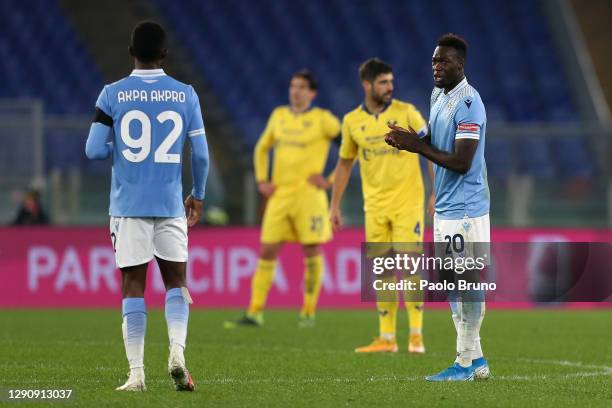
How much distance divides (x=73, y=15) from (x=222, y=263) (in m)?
9.65

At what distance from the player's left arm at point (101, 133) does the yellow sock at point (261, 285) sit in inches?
234

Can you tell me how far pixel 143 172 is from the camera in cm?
647

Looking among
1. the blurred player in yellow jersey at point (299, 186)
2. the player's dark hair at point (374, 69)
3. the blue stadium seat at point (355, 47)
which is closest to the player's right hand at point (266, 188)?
the blurred player in yellow jersey at point (299, 186)

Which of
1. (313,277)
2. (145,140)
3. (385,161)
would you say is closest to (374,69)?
(385,161)

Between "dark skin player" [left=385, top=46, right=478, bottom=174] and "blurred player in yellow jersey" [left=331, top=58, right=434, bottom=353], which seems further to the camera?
"blurred player in yellow jersey" [left=331, top=58, right=434, bottom=353]

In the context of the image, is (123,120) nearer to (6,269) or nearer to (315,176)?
(315,176)

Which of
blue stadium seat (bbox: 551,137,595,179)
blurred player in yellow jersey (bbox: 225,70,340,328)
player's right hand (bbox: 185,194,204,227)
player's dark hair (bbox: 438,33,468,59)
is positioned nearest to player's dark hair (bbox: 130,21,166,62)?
player's right hand (bbox: 185,194,204,227)

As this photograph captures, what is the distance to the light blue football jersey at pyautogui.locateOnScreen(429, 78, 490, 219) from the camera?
22.9 feet

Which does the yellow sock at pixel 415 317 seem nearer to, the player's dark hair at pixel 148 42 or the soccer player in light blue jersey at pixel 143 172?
the soccer player in light blue jersey at pixel 143 172

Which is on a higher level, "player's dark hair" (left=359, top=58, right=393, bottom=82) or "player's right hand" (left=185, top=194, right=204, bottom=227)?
"player's dark hair" (left=359, top=58, right=393, bottom=82)

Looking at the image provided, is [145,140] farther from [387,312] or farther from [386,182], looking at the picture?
[387,312]

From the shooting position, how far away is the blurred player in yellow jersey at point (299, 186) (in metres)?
12.5

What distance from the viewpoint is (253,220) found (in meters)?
16.0

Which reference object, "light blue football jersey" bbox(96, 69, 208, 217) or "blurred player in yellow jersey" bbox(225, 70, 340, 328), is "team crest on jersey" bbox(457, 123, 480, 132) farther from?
"blurred player in yellow jersey" bbox(225, 70, 340, 328)
